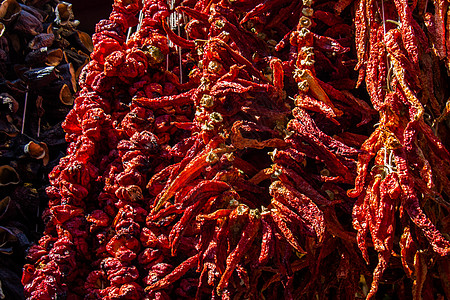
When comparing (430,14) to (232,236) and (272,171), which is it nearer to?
(272,171)

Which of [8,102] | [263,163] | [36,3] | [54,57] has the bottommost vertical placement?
[263,163]

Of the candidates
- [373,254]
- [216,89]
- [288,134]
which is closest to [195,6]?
[216,89]

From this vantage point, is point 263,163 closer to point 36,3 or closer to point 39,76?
point 39,76

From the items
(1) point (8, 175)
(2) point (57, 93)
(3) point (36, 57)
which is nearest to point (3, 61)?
(3) point (36, 57)

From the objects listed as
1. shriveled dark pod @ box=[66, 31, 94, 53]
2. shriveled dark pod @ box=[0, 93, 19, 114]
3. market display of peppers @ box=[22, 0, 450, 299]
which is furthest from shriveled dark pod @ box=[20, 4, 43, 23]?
market display of peppers @ box=[22, 0, 450, 299]

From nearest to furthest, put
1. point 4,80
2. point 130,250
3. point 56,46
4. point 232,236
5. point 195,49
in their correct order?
point 232,236 → point 130,250 → point 195,49 → point 4,80 → point 56,46

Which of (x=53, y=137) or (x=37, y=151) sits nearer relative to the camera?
(x=37, y=151)

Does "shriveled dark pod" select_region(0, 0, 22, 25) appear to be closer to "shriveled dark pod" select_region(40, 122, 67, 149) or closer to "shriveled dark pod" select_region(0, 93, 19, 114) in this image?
"shriveled dark pod" select_region(0, 93, 19, 114)
